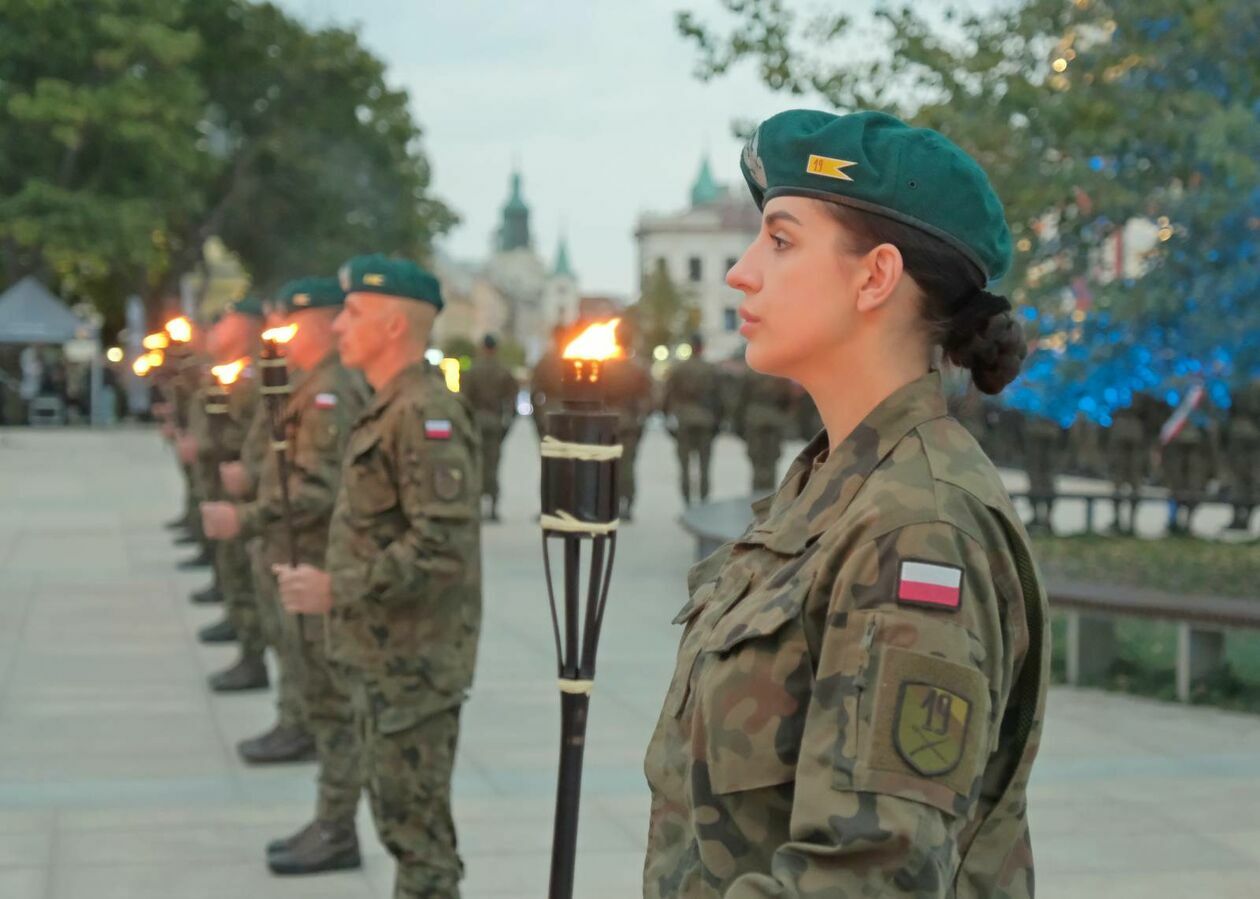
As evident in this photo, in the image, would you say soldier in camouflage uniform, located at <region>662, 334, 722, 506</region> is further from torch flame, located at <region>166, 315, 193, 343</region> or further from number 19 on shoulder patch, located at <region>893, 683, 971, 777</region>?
number 19 on shoulder patch, located at <region>893, 683, 971, 777</region>

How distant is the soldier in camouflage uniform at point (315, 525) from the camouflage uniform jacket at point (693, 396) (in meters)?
13.0

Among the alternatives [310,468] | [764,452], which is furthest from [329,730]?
[764,452]

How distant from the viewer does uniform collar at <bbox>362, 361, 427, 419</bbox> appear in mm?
5262

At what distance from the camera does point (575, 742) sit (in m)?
2.97

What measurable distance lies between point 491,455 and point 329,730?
13.5m

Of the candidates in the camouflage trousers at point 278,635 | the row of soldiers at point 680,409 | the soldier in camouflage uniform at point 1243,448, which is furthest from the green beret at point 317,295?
the soldier in camouflage uniform at point 1243,448

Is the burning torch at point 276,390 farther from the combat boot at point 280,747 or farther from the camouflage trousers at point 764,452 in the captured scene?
the camouflage trousers at point 764,452

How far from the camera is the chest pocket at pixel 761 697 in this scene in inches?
80.5

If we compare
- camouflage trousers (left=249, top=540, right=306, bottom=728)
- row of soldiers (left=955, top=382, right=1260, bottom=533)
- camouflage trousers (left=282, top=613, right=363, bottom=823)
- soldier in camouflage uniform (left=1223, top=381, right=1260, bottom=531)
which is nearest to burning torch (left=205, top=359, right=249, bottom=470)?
camouflage trousers (left=249, top=540, right=306, bottom=728)

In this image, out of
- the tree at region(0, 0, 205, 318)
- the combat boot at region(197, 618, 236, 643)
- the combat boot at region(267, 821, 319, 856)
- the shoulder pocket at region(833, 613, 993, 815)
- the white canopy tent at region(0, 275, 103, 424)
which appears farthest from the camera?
the tree at region(0, 0, 205, 318)

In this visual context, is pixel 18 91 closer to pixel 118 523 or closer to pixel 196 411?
pixel 118 523

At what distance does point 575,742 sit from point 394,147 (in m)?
47.3

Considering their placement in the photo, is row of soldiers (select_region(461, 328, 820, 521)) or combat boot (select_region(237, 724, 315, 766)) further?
row of soldiers (select_region(461, 328, 820, 521))

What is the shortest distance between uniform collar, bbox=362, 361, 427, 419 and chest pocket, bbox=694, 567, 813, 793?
3.28 metres
